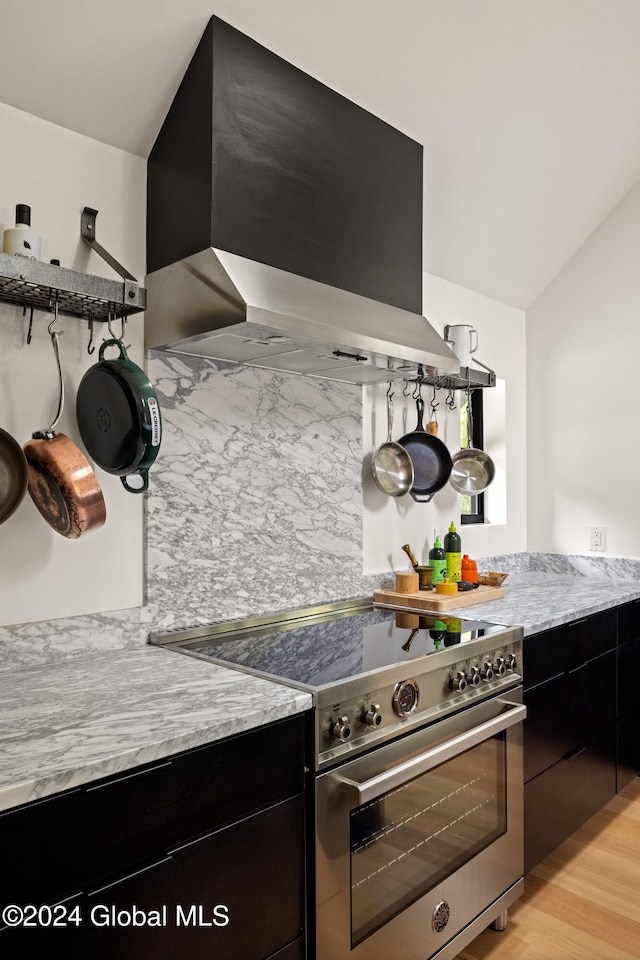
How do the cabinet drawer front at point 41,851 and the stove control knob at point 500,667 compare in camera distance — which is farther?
the stove control knob at point 500,667

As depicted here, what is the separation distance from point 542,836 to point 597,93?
2.63 meters

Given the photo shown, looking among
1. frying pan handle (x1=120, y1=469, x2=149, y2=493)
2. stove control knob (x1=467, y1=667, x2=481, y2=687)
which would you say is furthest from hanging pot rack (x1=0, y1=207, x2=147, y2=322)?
stove control knob (x1=467, y1=667, x2=481, y2=687)

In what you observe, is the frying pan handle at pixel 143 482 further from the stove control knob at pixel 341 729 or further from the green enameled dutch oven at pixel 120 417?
the stove control knob at pixel 341 729

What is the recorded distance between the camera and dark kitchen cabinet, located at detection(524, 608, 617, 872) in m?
2.16

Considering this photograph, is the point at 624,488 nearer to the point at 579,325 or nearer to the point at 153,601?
the point at 579,325

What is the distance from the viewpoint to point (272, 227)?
1790mm

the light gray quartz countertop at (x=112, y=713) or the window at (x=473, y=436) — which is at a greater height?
the window at (x=473, y=436)

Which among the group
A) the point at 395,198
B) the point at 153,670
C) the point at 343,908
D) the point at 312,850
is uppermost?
the point at 395,198

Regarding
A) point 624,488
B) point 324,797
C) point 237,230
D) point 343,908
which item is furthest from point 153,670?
point 624,488

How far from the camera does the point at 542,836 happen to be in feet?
7.24

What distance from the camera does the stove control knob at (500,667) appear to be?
1.95 m

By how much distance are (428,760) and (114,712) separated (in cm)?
79

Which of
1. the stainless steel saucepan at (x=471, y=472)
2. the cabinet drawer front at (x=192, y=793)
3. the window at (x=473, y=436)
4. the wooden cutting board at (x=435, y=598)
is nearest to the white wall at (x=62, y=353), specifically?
the cabinet drawer front at (x=192, y=793)

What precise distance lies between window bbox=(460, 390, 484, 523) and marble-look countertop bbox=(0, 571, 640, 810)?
188cm
